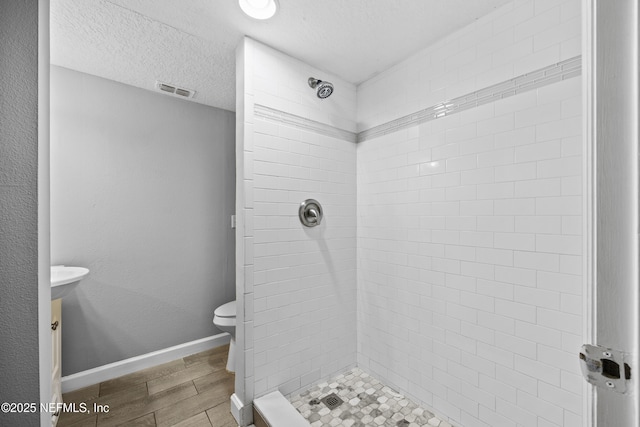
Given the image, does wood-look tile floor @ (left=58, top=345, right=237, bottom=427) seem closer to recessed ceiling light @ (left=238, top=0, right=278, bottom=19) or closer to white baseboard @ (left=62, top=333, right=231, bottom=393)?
white baseboard @ (left=62, top=333, right=231, bottom=393)

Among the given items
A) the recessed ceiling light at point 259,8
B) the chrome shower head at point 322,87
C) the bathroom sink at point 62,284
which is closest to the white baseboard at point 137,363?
the bathroom sink at point 62,284

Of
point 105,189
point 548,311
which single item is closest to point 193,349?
point 105,189

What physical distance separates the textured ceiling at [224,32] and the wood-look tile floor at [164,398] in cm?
222

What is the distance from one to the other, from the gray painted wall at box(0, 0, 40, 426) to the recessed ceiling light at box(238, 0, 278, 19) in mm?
859

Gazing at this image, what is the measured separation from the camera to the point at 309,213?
6.11ft

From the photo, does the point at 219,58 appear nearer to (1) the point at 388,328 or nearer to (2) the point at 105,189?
(2) the point at 105,189

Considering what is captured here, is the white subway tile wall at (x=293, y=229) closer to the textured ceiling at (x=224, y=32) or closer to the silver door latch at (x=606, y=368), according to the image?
the textured ceiling at (x=224, y=32)

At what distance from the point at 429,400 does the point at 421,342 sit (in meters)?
0.33

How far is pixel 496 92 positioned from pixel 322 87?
3.19ft

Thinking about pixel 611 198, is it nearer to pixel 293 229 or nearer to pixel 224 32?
pixel 293 229

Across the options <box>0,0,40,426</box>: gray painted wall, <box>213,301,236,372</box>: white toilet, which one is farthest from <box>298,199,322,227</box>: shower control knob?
<box>0,0,40,426</box>: gray painted wall

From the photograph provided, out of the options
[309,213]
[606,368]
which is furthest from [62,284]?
[606,368]

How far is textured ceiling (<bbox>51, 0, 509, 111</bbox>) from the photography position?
55.9 inches

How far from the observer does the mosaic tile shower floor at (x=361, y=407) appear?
1551 mm
